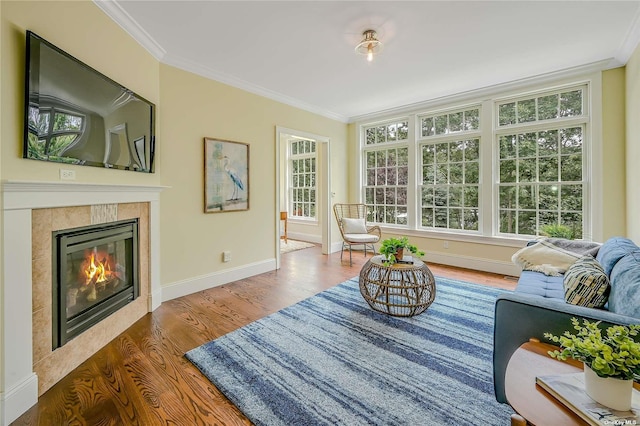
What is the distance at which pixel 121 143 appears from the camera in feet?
7.50

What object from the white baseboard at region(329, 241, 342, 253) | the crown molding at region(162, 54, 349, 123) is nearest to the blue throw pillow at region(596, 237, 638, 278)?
the white baseboard at region(329, 241, 342, 253)

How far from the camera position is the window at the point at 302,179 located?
21.9 ft

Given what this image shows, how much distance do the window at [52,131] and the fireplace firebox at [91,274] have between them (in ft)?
1.74

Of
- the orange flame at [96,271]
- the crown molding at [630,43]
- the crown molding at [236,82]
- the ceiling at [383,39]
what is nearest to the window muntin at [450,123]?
the ceiling at [383,39]

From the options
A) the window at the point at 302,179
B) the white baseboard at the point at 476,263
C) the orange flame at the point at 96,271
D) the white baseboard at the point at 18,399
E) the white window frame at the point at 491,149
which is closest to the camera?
the white baseboard at the point at 18,399

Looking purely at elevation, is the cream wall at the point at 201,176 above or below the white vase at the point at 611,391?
above

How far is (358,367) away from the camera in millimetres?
1866

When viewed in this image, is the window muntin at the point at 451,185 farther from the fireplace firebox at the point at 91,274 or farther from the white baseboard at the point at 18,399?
the white baseboard at the point at 18,399

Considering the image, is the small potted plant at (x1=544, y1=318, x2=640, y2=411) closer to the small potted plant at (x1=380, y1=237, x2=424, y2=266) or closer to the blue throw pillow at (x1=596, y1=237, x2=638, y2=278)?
the blue throw pillow at (x1=596, y1=237, x2=638, y2=278)

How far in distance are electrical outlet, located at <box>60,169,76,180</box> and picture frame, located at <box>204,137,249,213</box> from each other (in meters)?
1.49

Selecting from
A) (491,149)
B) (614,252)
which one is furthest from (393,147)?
(614,252)

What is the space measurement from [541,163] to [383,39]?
2.86 metres

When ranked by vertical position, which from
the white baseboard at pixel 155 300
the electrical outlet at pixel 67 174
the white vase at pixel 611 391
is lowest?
the white baseboard at pixel 155 300

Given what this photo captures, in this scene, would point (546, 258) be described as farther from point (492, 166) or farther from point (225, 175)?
point (225, 175)
